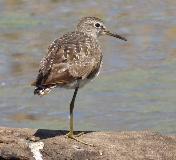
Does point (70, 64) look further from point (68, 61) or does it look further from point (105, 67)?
point (105, 67)

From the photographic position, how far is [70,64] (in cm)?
979

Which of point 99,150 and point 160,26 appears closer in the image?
point 99,150

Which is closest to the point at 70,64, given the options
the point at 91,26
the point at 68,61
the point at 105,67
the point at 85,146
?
the point at 68,61

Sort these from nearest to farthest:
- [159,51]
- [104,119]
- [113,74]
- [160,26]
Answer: [104,119] → [113,74] → [159,51] → [160,26]

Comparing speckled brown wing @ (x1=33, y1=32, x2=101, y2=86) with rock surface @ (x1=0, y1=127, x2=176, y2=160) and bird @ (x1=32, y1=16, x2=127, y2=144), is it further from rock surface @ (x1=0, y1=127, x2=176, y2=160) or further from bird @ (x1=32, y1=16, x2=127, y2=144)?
rock surface @ (x1=0, y1=127, x2=176, y2=160)

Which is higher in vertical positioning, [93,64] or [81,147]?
[93,64]

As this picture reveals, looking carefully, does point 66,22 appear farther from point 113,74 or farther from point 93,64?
point 93,64

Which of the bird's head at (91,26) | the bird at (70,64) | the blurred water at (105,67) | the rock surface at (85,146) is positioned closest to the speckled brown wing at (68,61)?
the bird at (70,64)

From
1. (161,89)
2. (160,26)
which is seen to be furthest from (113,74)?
(160,26)

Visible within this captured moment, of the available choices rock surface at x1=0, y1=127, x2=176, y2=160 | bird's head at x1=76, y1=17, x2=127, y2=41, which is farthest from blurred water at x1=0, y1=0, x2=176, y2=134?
rock surface at x1=0, y1=127, x2=176, y2=160

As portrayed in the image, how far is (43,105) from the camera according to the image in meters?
13.6

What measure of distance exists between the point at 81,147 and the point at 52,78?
87 centimetres

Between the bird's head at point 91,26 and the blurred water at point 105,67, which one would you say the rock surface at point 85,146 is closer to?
the bird's head at point 91,26

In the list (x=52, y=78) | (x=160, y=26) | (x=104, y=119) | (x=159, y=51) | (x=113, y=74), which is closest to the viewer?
(x=52, y=78)
